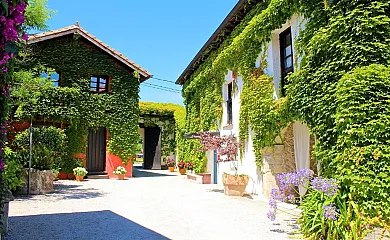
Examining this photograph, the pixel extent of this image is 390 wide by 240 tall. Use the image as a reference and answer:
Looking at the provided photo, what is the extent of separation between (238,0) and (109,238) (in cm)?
774

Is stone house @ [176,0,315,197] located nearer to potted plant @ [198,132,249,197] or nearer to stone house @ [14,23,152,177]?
potted plant @ [198,132,249,197]

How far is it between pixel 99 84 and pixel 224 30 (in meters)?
7.41

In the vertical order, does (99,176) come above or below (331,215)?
below

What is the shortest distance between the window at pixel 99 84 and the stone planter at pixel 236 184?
894cm

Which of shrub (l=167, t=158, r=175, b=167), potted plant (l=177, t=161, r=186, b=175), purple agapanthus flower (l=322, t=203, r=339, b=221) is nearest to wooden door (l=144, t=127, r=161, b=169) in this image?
shrub (l=167, t=158, r=175, b=167)

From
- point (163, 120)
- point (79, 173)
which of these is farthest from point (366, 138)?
point (163, 120)

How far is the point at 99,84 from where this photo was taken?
1557 cm

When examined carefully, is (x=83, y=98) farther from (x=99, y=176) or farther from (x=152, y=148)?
(x=152, y=148)

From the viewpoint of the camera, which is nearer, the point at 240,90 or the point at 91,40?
the point at 240,90

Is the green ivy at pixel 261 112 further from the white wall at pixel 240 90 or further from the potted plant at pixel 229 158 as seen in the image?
the potted plant at pixel 229 158

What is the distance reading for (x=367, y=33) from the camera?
206 inches

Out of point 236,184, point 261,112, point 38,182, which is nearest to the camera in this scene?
point 261,112

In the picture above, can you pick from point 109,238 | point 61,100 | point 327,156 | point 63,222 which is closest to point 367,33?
point 327,156

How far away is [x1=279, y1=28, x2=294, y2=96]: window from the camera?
8453 millimetres
